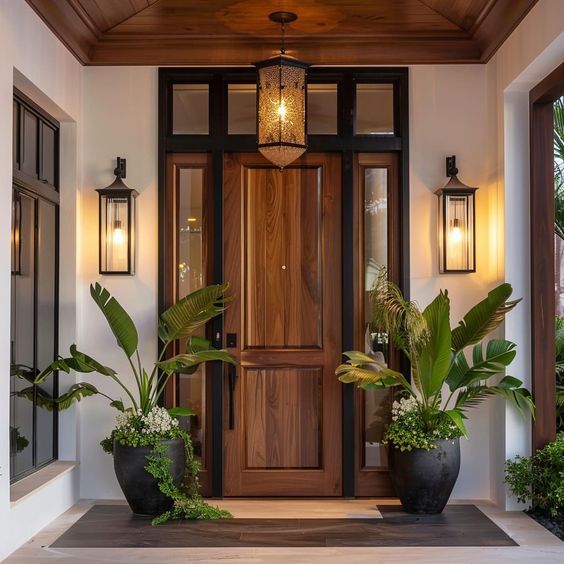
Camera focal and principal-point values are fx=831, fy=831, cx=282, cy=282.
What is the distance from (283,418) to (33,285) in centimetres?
179

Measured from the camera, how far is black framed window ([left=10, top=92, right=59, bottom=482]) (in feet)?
14.5

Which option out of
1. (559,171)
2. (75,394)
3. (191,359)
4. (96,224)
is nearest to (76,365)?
(75,394)

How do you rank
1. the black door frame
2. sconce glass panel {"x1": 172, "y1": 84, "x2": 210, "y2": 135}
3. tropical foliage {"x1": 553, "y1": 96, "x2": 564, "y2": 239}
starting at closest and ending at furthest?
the black door frame < sconce glass panel {"x1": 172, "y1": 84, "x2": 210, "y2": 135} < tropical foliage {"x1": 553, "y1": 96, "x2": 564, "y2": 239}

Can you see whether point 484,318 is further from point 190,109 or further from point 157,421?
point 190,109

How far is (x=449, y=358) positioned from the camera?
463cm

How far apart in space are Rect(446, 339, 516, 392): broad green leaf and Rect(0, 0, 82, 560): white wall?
2.37 meters

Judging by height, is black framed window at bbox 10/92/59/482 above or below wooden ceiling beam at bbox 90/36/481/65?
below

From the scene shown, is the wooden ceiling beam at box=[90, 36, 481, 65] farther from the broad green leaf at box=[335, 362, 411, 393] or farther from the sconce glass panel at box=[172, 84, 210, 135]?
the broad green leaf at box=[335, 362, 411, 393]

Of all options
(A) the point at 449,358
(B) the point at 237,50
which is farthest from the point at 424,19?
(A) the point at 449,358

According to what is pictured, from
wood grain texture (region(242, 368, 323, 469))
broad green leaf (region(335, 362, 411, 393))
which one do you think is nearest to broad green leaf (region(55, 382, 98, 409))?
wood grain texture (region(242, 368, 323, 469))

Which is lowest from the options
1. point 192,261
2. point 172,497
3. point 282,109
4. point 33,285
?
point 172,497

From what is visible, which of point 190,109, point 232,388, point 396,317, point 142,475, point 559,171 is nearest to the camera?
point 142,475

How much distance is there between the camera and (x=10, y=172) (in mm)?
4098

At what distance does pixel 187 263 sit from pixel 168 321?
0.53m
